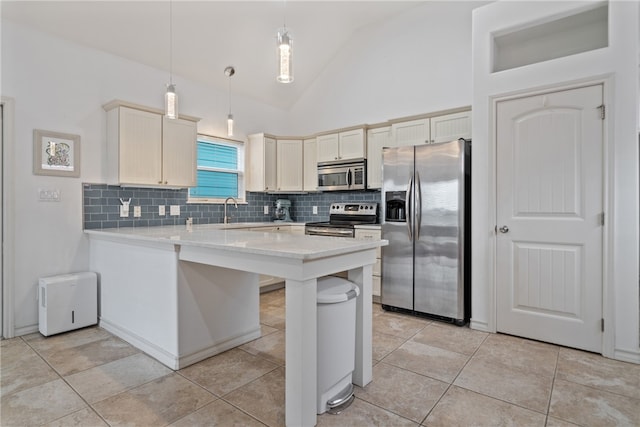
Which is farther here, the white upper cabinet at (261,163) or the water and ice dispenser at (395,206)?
the white upper cabinet at (261,163)

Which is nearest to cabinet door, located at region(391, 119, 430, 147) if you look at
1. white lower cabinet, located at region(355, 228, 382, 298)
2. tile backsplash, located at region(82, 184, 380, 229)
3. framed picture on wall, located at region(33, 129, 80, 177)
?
tile backsplash, located at region(82, 184, 380, 229)

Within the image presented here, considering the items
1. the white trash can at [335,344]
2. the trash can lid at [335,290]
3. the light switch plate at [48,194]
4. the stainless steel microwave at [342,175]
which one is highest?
the stainless steel microwave at [342,175]

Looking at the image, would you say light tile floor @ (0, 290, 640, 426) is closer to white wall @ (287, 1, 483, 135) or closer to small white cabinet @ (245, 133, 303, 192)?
small white cabinet @ (245, 133, 303, 192)

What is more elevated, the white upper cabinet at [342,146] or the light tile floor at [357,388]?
the white upper cabinet at [342,146]

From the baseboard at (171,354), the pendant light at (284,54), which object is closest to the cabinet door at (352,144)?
the baseboard at (171,354)

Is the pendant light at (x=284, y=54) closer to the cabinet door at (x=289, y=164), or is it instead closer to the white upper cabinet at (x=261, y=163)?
the white upper cabinet at (x=261, y=163)

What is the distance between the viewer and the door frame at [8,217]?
284 centimetres

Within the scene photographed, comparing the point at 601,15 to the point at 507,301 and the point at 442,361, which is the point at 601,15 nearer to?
the point at 507,301

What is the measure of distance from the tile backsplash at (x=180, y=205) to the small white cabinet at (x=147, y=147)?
0.76 ft

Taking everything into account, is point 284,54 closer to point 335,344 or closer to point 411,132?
point 335,344

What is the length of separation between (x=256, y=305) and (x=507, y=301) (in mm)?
2212

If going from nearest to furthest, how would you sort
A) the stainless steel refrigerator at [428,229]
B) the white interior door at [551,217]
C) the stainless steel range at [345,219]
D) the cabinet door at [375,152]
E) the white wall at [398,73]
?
the white interior door at [551,217], the stainless steel refrigerator at [428,229], the white wall at [398,73], the stainless steel range at [345,219], the cabinet door at [375,152]

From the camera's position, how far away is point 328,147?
4.75 metres

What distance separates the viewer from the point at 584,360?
2.47 meters
